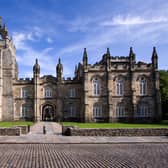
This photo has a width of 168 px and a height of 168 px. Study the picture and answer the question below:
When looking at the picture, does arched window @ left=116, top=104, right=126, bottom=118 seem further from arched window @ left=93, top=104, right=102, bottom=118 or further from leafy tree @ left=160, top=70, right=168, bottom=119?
leafy tree @ left=160, top=70, right=168, bottom=119

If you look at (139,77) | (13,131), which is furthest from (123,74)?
(13,131)

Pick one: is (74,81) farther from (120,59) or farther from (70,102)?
(120,59)

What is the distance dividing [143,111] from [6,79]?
1115 inches

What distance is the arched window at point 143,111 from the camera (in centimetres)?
5819

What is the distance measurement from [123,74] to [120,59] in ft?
38.7

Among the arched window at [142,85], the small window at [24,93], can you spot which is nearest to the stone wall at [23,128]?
the small window at [24,93]

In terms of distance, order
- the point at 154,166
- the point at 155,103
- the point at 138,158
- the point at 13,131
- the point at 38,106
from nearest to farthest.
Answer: the point at 154,166 → the point at 138,158 → the point at 13,131 → the point at 155,103 → the point at 38,106

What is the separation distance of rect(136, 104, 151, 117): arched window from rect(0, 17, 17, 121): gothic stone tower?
2538 cm

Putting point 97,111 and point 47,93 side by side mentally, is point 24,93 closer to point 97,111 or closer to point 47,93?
point 47,93

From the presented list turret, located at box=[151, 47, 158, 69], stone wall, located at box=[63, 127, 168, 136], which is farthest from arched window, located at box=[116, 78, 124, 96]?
stone wall, located at box=[63, 127, 168, 136]

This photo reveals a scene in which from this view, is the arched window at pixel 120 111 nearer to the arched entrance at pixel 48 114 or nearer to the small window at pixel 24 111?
the arched entrance at pixel 48 114

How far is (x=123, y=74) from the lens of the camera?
193 ft

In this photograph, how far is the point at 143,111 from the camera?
58219 millimetres

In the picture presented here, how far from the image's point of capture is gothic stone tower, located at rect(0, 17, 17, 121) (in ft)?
203
